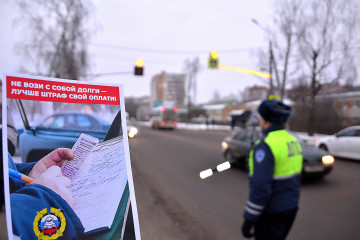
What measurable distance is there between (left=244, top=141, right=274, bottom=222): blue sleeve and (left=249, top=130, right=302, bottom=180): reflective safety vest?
52 millimetres

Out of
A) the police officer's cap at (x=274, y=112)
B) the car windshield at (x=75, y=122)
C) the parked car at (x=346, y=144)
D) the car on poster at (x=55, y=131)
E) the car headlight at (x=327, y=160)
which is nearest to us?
the car on poster at (x=55, y=131)

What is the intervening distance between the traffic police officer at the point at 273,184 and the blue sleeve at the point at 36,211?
1.29 m

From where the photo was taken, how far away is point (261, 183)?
2.06 metres

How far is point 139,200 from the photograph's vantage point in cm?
593

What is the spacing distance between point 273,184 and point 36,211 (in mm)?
1683

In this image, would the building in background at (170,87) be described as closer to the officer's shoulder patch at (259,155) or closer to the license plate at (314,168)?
the license plate at (314,168)

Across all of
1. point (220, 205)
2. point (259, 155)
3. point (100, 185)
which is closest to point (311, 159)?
point (220, 205)

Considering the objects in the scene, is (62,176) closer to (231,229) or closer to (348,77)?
(231,229)

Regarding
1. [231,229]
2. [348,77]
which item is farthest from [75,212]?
[348,77]

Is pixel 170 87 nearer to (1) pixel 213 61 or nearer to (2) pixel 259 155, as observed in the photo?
(1) pixel 213 61

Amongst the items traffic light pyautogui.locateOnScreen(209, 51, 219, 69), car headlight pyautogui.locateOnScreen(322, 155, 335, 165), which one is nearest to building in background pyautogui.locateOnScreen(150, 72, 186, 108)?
traffic light pyautogui.locateOnScreen(209, 51, 219, 69)

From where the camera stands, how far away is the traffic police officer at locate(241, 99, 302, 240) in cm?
207

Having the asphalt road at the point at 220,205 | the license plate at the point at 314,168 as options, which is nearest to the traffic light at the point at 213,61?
the asphalt road at the point at 220,205

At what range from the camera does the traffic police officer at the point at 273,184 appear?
207 cm
